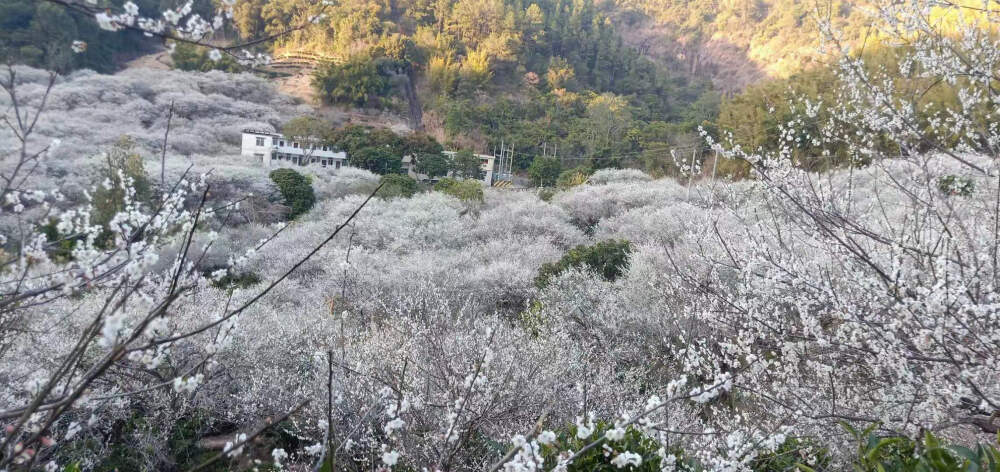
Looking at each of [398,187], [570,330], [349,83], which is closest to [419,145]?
[398,187]

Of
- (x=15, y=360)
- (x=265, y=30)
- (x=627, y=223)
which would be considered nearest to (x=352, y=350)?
(x=15, y=360)

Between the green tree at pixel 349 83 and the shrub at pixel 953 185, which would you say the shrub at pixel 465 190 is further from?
the green tree at pixel 349 83

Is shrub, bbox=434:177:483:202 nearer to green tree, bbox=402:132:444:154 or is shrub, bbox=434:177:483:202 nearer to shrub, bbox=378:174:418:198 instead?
shrub, bbox=378:174:418:198

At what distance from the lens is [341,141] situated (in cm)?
1991

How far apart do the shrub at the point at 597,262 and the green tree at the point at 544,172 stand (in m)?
11.1

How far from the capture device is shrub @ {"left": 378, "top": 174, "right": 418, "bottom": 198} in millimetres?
15073

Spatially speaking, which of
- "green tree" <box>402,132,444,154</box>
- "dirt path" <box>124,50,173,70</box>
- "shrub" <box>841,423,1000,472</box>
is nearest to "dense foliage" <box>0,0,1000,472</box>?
"shrub" <box>841,423,1000,472</box>

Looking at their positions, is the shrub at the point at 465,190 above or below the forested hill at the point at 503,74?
below

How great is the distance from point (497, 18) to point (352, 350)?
32.6 m

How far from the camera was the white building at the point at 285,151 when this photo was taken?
62.7 feet

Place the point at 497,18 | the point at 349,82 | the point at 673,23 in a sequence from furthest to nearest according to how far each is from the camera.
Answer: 1. the point at 673,23
2. the point at 497,18
3. the point at 349,82

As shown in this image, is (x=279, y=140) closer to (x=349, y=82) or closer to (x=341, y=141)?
(x=341, y=141)

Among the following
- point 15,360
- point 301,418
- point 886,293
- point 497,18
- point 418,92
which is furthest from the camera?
point 497,18

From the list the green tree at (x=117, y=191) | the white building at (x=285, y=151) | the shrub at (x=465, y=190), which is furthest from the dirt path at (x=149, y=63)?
the shrub at (x=465, y=190)
